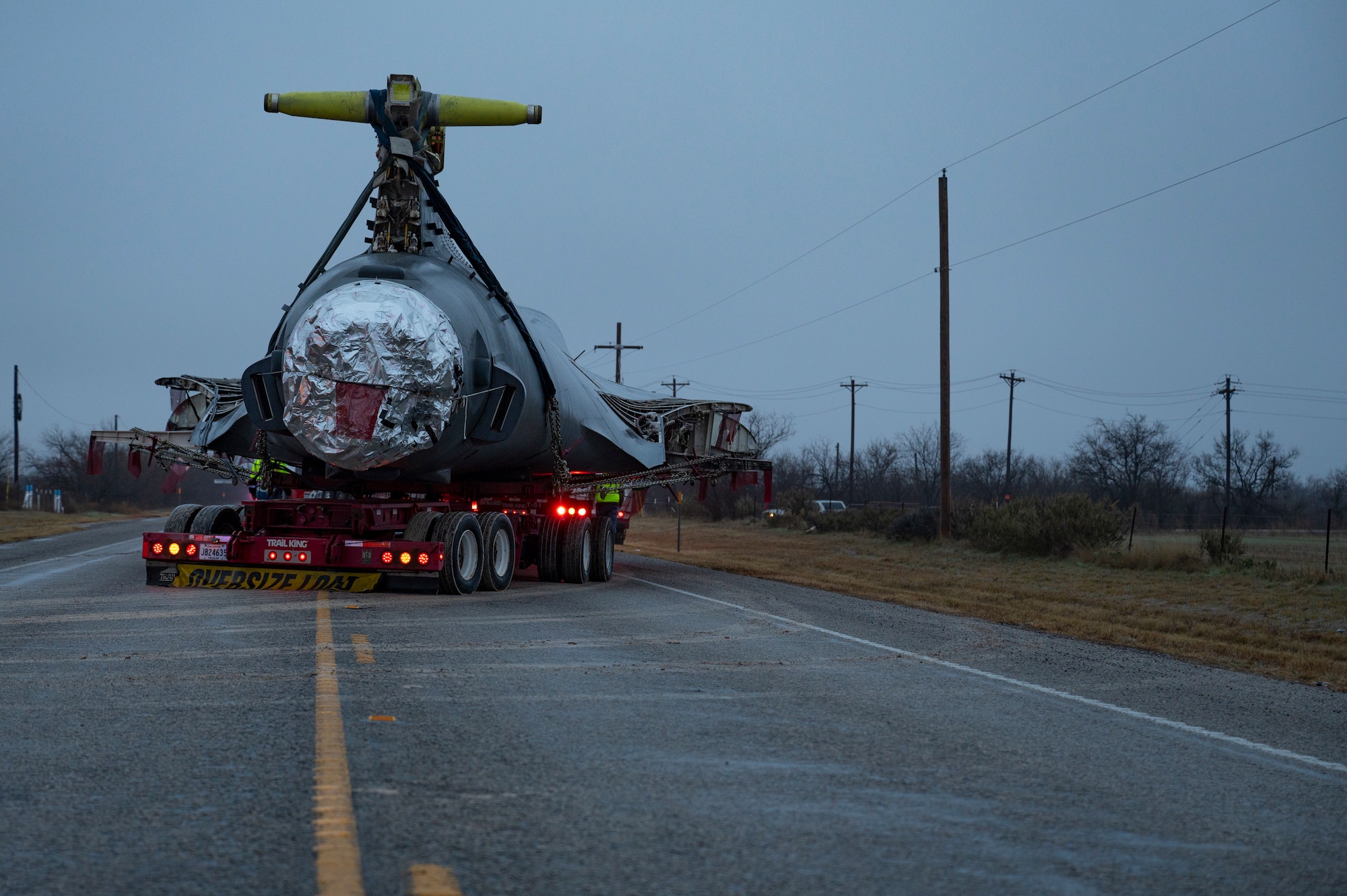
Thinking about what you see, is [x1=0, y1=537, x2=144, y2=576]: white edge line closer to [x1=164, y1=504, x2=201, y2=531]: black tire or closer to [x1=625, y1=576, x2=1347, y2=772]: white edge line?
[x1=164, y1=504, x2=201, y2=531]: black tire

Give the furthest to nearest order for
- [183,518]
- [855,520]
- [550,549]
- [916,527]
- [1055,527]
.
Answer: [855,520] → [916,527] → [1055,527] → [550,549] → [183,518]

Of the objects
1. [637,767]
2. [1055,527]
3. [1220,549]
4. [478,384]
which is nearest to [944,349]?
[1055,527]

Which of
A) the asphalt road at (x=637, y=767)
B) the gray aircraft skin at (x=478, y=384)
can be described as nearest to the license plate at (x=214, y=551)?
the gray aircraft skin at (x=478, y=384)

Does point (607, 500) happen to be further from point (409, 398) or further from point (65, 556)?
point (65, 556)

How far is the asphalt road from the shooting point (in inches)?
155

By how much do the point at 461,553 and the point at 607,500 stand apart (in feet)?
24.8

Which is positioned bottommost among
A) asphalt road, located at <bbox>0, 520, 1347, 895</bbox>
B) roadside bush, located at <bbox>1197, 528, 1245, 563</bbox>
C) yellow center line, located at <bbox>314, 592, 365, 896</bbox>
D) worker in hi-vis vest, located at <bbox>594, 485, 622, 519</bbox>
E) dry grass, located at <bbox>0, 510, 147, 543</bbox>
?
dry grass, located at <bbox>0, 510, 147, 543</bbox>

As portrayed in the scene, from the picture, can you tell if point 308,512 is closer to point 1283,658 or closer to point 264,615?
point 264,615

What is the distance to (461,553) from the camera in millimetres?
14945

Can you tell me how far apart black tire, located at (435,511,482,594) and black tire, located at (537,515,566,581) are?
271 cm

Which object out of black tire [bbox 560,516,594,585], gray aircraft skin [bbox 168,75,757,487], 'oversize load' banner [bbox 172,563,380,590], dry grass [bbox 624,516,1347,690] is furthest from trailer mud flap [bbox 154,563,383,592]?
dry grass [bbox 624,516,1347,690]

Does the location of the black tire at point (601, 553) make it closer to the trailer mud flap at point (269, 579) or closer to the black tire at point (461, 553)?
the black tire at point (461, 553)

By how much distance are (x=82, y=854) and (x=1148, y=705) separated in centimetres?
665

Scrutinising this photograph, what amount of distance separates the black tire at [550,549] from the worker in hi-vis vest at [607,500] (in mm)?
2156
